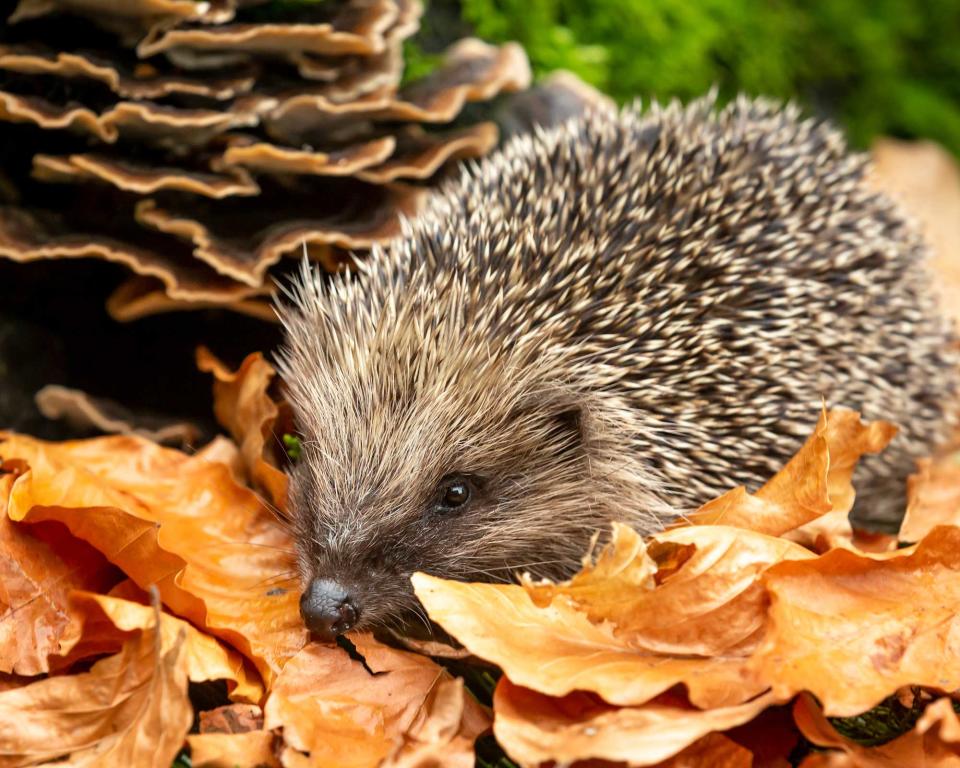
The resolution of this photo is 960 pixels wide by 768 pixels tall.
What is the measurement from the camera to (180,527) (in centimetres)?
311

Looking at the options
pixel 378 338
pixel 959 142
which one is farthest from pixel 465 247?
pixel 959 142

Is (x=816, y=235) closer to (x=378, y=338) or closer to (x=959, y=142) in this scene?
(x=378, y=338)

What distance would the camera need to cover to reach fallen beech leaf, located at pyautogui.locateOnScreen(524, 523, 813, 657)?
244 centimetres

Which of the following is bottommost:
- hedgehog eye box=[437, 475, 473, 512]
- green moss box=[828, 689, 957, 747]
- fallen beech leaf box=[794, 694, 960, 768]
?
green moss box=[828, 689, 957, 747]

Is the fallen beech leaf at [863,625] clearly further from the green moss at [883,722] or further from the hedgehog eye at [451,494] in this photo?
the hedgehog eye at [451,494]

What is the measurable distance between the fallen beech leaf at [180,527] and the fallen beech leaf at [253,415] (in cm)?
10

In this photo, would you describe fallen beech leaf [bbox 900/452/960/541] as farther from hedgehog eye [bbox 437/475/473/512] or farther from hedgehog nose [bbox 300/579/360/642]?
hedgehog nose [bbox 300/579/360/642]

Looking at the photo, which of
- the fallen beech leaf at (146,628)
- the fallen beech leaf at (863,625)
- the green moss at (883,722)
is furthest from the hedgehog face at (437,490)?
the green moss at (883,722)

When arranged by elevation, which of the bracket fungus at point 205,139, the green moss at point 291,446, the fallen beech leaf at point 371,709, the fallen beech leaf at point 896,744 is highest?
the bracket fungus at point 205,139

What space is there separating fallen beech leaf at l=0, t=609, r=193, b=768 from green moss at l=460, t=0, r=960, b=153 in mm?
3174

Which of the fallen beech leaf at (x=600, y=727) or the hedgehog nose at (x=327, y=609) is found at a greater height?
the fallen beech leaf at (x=600, y=727)

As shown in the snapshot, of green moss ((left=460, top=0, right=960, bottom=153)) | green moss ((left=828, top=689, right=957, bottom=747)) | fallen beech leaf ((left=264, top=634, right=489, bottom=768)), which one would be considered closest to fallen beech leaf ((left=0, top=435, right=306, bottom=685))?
fallen beech leaf ((left=264, top=634, right=489, bottom=768))

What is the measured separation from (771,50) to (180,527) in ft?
14.6

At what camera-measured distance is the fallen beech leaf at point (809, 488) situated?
109 inches
